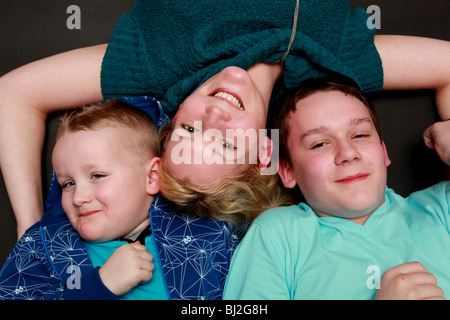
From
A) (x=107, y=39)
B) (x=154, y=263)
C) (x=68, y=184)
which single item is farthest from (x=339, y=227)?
(x=107, y=39)

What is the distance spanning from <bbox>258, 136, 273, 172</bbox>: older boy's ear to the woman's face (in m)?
0.07

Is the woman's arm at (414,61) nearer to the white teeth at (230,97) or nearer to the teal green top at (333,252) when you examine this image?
the teal green top at (333,252)

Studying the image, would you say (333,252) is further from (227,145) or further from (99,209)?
(99,209)

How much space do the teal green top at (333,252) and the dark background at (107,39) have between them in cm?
31

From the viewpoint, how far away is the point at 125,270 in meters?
0.99

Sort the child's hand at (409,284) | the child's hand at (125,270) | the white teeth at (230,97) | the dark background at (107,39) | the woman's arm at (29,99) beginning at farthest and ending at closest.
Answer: the dark background at (107,39) < the woman's arm at (29,99) < the white teeth at (230,97) < the child's hand at (125,270) < the child's hand at (409,284)

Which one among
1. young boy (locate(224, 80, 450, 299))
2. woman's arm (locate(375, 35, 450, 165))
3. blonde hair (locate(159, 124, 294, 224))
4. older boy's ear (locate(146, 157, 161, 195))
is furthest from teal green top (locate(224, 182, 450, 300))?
woman's arm (locate(375, 35, 450, 165))

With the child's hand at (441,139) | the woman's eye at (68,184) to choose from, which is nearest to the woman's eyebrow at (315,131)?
the child's hand at (441,139)

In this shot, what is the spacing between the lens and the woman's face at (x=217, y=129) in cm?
105

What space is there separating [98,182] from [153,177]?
0.55 ft

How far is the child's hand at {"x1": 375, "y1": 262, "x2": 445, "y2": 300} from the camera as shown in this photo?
875 millimetres

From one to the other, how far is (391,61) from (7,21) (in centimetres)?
143

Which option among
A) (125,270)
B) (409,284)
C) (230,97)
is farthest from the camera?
(230,97)

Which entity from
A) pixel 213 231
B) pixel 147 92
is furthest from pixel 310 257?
pixel 147 92
